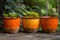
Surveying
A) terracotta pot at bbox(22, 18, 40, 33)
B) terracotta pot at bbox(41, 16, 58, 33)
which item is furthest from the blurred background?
terracotta pot at bbox(41, 16, 58, 33)

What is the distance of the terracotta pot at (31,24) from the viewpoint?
5422 millimetres

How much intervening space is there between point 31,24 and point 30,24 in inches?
1.1

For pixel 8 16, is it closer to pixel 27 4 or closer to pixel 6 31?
pixel 6 31

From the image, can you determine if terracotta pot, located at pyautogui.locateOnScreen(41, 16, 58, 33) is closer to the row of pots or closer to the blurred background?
the row of pots

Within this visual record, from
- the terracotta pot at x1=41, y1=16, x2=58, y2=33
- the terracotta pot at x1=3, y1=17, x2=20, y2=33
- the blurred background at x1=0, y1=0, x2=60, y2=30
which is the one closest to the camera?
the terracotta pot at x1=3, y1=17, x2=20, y2=33

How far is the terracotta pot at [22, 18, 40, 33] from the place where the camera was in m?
5.42

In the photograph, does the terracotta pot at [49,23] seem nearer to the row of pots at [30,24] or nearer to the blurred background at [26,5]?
the row of pots at [30,24]

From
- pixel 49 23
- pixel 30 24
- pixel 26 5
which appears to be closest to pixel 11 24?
pixel 30 24

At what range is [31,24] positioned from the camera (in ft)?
17.8

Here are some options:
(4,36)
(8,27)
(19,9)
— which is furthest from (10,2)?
(4,36)

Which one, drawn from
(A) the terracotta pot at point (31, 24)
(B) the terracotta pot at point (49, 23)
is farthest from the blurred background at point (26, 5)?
(B) the terracotta pot at point (49, 23)

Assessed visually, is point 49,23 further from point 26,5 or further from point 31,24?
point 26,5

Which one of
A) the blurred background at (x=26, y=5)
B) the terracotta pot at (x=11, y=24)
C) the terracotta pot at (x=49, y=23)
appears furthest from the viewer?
the blurred background at (x=26, y=5)

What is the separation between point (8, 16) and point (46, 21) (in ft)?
3.42
